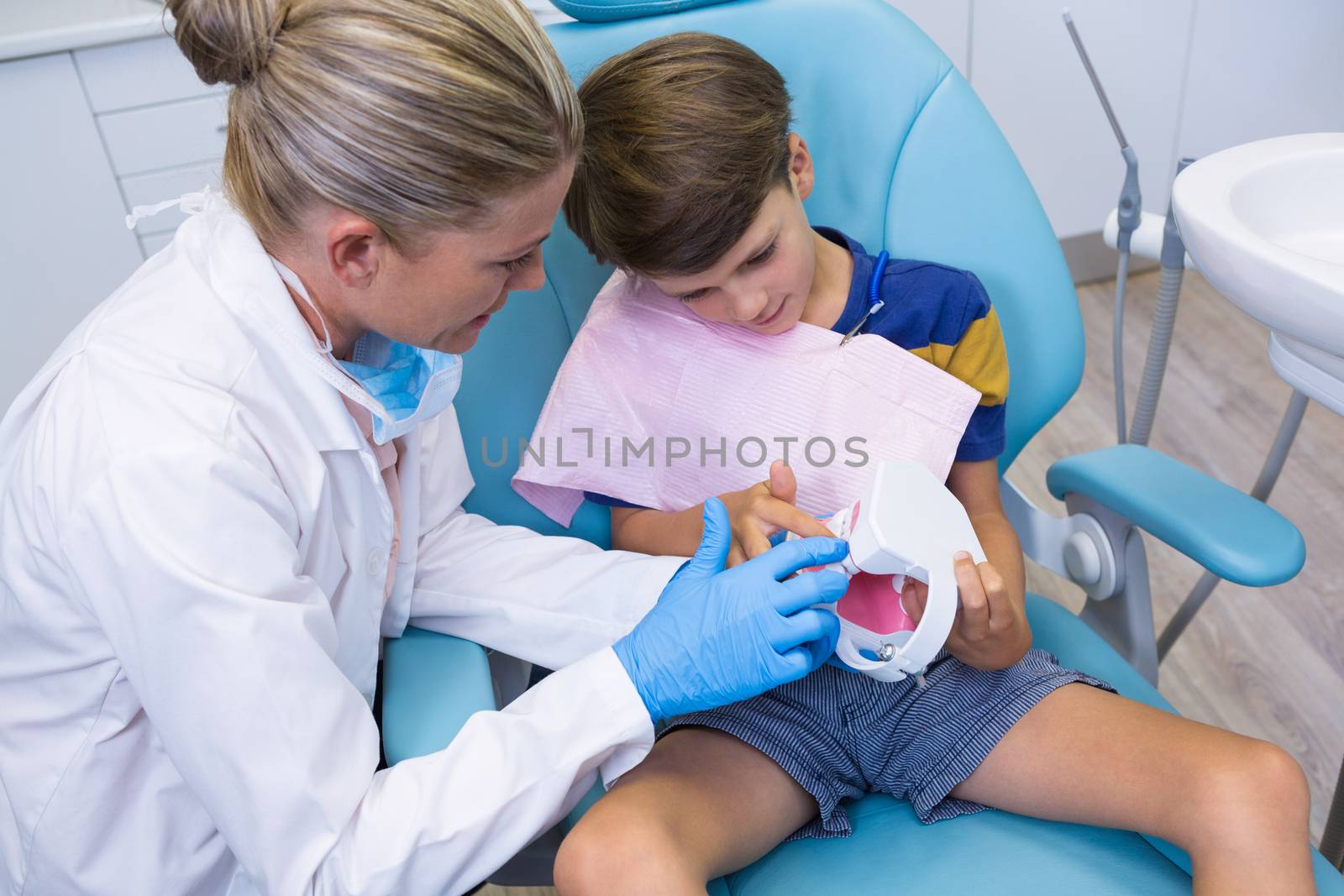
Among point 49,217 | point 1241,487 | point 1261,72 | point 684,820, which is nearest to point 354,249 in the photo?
point 684,820

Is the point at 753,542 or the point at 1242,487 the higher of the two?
the point at 753,542

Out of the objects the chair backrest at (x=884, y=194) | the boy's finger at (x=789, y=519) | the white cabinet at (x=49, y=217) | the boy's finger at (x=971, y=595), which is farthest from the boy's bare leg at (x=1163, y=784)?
the white cabinet at (x=49, y=217)

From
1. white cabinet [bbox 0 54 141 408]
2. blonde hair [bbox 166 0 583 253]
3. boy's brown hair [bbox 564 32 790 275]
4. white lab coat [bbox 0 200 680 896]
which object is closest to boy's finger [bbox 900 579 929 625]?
white lab coat [bbox 0 200 680 896]

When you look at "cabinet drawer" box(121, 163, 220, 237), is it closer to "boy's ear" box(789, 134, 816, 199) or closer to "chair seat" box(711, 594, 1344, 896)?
"boy's ear" box(789, 134, 816, 199)

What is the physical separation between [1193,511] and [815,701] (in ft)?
1.25

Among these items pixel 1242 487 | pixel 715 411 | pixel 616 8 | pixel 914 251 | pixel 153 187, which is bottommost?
pixel 1242 487

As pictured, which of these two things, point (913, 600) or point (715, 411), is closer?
point (913, 600)

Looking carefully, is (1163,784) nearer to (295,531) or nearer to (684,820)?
(684,820)

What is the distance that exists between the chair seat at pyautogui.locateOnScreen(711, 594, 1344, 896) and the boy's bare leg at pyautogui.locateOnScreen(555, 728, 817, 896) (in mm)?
34

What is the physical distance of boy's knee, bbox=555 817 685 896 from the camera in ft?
2.80

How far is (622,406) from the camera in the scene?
1.17 m

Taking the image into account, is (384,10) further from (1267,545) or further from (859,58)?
(1267,545)

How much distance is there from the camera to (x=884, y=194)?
1198mm

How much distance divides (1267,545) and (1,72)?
207 cm
